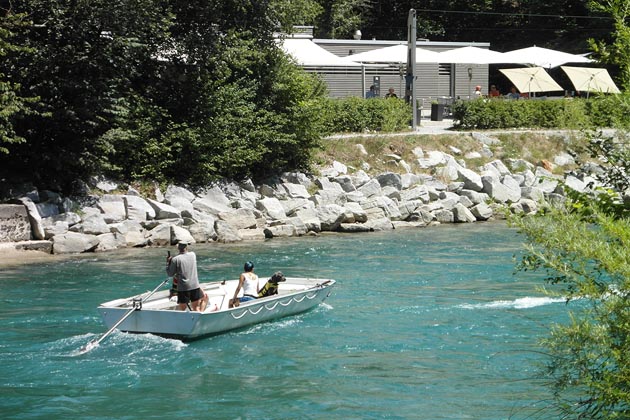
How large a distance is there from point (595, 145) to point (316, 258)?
1615 centimetres

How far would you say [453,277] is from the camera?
74.9 ft

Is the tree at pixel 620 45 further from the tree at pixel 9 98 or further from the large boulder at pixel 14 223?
the large boulder at pixel 14 223

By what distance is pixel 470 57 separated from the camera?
4338cm

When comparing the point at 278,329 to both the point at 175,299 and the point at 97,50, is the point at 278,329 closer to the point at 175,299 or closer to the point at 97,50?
the point at 175,299

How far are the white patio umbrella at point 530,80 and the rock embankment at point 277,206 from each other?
8949 mm

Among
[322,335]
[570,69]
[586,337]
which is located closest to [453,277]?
[322,335]

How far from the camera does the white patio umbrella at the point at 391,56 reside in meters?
42.1

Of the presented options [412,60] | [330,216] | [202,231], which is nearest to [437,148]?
[412,60]

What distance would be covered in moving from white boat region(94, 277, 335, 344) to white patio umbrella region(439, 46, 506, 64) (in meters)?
25.2

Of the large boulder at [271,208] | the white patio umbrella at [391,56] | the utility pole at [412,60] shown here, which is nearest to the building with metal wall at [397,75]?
the white patio umbrella at [391,56]

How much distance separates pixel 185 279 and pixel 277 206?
523 inches

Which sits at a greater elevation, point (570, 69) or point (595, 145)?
point (570, 69)

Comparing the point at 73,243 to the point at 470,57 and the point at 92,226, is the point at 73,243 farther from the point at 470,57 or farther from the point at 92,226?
the point at 470,57

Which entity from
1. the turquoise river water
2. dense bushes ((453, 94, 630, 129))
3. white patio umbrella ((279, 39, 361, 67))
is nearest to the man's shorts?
the turquoise river water
